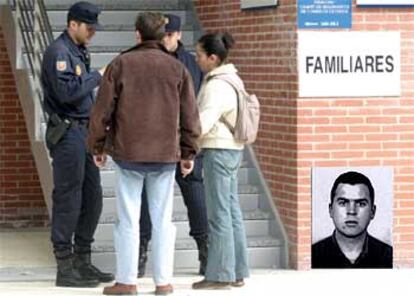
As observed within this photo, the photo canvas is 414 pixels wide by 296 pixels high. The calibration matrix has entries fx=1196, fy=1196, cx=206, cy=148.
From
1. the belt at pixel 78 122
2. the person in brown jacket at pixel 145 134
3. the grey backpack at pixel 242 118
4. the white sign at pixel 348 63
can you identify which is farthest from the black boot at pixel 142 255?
the white sign at pixel 348 63

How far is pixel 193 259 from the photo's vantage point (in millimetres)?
9672

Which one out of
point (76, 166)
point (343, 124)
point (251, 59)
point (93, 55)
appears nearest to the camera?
point (76, 166)

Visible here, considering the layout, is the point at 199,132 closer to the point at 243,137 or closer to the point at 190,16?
the point at 243,137

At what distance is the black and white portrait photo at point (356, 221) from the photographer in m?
9.72

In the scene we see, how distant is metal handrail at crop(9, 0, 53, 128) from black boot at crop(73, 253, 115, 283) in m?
1.66

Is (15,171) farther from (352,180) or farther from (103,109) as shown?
(103,109)

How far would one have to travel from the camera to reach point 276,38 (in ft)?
33.0

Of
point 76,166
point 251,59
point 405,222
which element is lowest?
point 405,222

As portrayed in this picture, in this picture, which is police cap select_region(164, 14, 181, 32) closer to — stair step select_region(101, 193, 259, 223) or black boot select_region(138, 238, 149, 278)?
black boot select_region(138, 238, 149, 278)

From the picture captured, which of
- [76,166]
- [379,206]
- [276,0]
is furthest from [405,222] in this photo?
[76,166]

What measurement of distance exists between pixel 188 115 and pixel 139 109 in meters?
0.37

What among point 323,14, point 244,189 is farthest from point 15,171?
point 323,14

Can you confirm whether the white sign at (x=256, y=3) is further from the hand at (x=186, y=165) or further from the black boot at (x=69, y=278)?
the black boot at (x=69, y=278)

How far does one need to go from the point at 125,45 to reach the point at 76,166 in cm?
347
